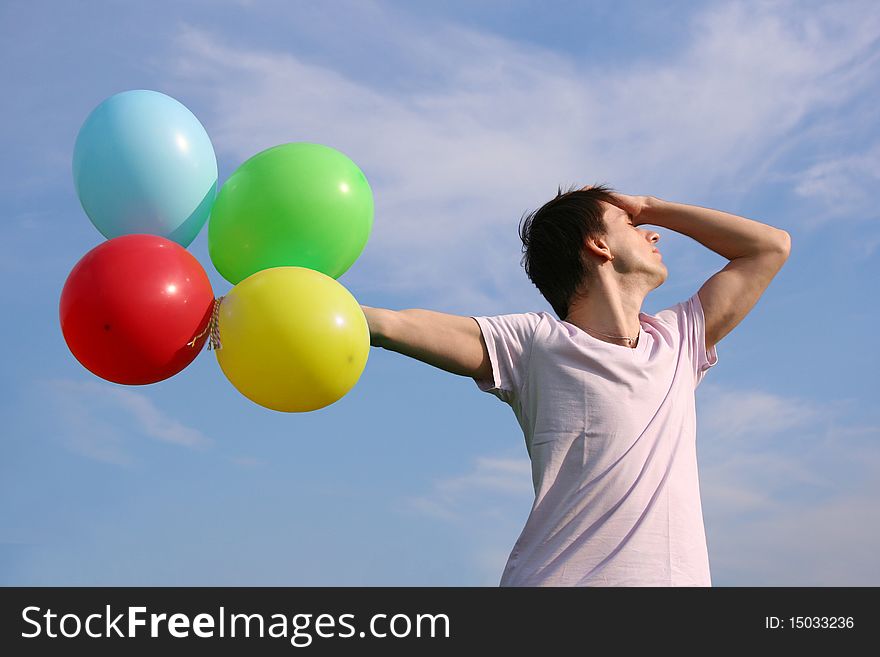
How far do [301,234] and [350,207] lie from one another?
226 mm

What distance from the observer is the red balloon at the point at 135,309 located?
10.3 feet

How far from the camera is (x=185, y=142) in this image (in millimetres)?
3621

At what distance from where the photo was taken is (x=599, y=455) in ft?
11.6

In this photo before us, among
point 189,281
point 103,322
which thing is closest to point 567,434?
point 189,281

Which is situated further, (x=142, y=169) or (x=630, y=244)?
(x=630, y=244)

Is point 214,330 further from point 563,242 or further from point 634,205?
point 634,205

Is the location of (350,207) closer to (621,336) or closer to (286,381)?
(286,381)

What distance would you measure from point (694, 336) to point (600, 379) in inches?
25.9

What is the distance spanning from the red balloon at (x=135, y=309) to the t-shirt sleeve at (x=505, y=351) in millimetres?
1064

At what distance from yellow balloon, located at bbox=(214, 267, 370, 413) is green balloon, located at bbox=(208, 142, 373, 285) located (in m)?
0.22

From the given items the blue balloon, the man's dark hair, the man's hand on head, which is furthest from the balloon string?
the man's hand on head

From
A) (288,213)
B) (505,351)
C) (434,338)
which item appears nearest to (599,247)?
(505,351)

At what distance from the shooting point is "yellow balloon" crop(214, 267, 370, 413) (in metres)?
3.11

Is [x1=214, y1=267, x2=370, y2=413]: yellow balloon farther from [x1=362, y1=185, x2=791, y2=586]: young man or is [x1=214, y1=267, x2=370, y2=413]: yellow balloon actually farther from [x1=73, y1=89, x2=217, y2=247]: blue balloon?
[x1=73, y1=89, x2=217, y2=247]: blue balloon
